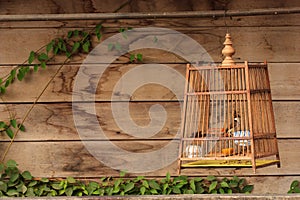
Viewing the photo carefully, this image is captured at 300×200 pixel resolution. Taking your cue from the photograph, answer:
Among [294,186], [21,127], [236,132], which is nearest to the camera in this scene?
[236,132]

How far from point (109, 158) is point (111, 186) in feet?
0.49

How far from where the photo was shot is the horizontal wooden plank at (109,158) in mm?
3273

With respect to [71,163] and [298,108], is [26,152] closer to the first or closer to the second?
[71,163]

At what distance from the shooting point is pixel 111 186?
10.8 feet

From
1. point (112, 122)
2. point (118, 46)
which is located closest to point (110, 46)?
point (118, 46)

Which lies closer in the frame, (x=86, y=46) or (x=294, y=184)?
(x=294, y=184)

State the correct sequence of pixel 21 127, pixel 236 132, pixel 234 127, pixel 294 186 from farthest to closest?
pixel 21 127, pixel 294 186, pixel 234 127, pixel 236 132

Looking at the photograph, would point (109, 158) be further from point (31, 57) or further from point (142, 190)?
point (31, 57)

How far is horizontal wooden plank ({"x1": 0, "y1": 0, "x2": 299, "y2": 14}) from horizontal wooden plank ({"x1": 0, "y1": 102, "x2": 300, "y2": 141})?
20.6 inches

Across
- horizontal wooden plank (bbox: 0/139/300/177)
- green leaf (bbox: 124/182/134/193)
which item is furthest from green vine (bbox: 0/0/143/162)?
green leaf (bbox: 124/182/134/193)

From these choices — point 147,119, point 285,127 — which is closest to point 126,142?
point 147,119

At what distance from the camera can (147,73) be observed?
3.34 metres

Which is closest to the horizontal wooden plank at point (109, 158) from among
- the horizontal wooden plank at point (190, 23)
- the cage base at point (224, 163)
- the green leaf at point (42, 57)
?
the green leaf at point (42, 57)

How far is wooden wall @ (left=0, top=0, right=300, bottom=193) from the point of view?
3.29 m
